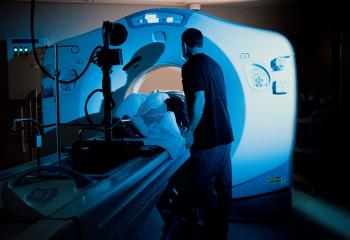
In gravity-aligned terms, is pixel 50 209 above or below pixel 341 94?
below

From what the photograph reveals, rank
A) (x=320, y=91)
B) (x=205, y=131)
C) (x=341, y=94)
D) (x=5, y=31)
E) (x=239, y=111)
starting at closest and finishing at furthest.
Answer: (x=205, y=131), (x=239, y=111), (x=341, y=94), (x=320, y=91), (x=5, y=31)

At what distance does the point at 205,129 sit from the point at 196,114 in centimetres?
13

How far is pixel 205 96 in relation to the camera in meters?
2.45

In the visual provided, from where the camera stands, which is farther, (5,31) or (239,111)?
(5,31)

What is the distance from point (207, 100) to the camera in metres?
2.45

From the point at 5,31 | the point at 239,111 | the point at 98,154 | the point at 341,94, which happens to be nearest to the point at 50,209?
the point at 98,154

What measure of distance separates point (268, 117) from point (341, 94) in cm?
108

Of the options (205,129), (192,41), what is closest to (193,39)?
(192,41)

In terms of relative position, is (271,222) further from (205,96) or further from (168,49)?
(168,49)

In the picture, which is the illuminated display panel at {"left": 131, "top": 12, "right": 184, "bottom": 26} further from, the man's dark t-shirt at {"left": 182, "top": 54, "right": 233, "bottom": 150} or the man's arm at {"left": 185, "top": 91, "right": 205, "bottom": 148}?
the man's arm at {"left": 185, "top": 91, "right": 205, "bottom": 148}

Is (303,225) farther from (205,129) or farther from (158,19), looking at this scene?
(158,19)

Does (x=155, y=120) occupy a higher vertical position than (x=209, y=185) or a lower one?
higher

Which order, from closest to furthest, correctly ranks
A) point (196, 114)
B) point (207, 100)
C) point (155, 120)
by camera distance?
point (196, 114)
point (207, 100)
point (155, 120)

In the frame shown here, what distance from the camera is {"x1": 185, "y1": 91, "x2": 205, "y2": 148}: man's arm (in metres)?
2.33
